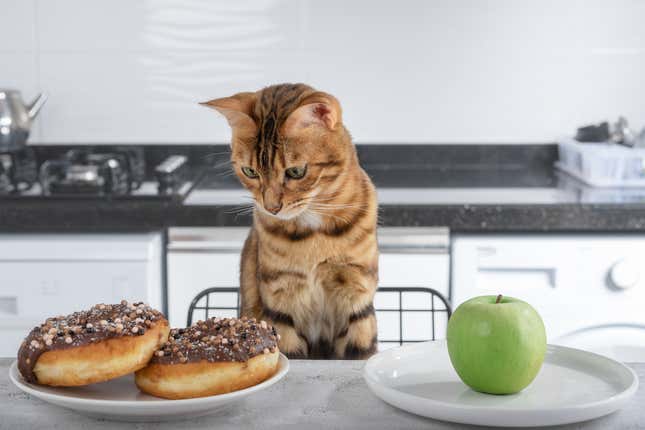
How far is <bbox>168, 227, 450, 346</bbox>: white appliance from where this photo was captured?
7.47ft

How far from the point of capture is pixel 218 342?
2.94ft

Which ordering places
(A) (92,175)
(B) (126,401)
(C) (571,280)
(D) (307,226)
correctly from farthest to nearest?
(A) (92,175) < (C) (571,280) < (D) (307,226) < (B) (126,401)

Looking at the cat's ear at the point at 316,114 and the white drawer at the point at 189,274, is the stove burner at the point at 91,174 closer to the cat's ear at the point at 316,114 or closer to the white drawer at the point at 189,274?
the white drawer at the point at 189,274

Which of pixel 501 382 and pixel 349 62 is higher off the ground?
pixel 349 62

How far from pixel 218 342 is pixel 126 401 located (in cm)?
10

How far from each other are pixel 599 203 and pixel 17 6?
5.81 ft

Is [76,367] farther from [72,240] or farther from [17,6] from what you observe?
[17,6]

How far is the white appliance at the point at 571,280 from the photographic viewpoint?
226 cm

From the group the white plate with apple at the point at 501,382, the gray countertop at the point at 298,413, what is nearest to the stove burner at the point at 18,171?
the gray countertop at the point at 298,413

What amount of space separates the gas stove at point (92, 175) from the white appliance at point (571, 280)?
0.76m

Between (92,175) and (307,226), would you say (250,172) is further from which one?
(92,175)

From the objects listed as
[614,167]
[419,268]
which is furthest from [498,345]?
[614,167]

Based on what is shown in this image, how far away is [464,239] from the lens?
2.29m

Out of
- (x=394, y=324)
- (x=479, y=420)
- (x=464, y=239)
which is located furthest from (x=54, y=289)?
(x=479, y=420)
